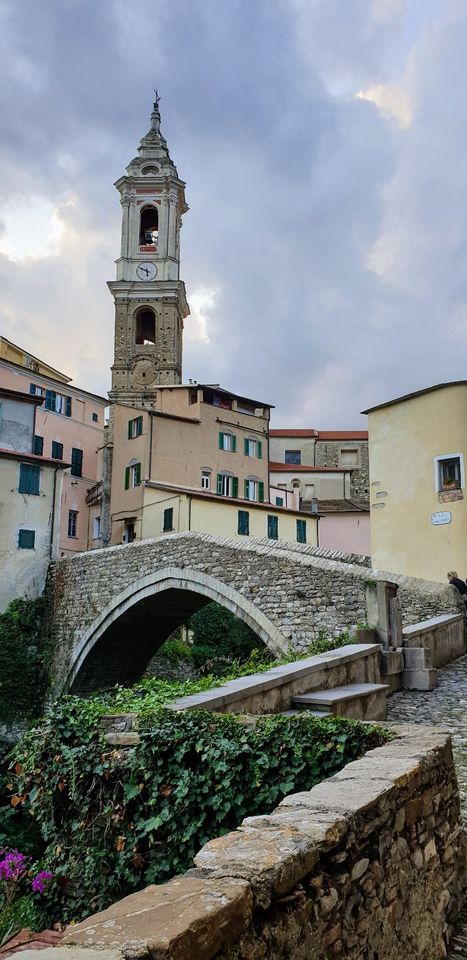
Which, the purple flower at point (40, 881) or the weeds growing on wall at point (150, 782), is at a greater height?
the weeds growing on wall at point (150, 782)

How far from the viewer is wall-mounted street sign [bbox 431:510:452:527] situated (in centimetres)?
1581

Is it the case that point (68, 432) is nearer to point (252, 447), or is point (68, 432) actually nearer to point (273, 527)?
point (252, 447)

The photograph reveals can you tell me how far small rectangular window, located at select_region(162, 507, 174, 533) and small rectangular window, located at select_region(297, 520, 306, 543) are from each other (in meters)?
5.46

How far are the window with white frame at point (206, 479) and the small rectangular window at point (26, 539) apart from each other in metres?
9.11

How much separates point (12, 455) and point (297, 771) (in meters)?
20.2

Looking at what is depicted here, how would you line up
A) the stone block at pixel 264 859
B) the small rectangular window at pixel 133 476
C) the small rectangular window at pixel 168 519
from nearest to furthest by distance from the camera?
the stone block at pixel 264 859 → the small rectangular window at pixel 168 519 → the small rectangular window at pixel 133 476

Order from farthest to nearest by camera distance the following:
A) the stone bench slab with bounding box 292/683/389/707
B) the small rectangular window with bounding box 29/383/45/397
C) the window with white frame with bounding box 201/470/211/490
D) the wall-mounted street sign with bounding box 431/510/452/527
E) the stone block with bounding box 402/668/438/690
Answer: the small rectangular window with bounding box 29/383/45/397 < the window with white frame with bounding box 201/470/211/490 < the wall-mounted street sign with bounding box 431/510/452/527 < the stone block with bounding box 402/668/438/690 < the stone bench slab with bounding box 292/683/389/707

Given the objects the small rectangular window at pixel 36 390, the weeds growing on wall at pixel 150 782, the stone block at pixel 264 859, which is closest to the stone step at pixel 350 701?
the weeds growing on wall at pixel 150 782

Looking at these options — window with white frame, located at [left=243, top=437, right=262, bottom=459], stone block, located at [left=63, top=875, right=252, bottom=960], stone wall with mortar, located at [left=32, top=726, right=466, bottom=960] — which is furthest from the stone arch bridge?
window with white frame, located at [left=243, top=437, right=262, bottom=459]

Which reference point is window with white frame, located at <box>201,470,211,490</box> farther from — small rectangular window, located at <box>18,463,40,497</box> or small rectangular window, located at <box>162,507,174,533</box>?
small rectangular window, located at <box>18,463,40,497</box>

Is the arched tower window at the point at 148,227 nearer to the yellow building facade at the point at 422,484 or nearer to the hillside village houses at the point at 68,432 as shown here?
the hillside village houses at the point at 68,432

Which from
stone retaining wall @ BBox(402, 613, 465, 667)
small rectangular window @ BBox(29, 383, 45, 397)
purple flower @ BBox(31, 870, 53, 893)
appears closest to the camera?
purple flower @ BBox(31, 870, 53, 893)

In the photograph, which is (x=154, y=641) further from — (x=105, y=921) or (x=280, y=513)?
(x=105, y=921)

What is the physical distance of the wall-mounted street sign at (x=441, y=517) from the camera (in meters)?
15.8
